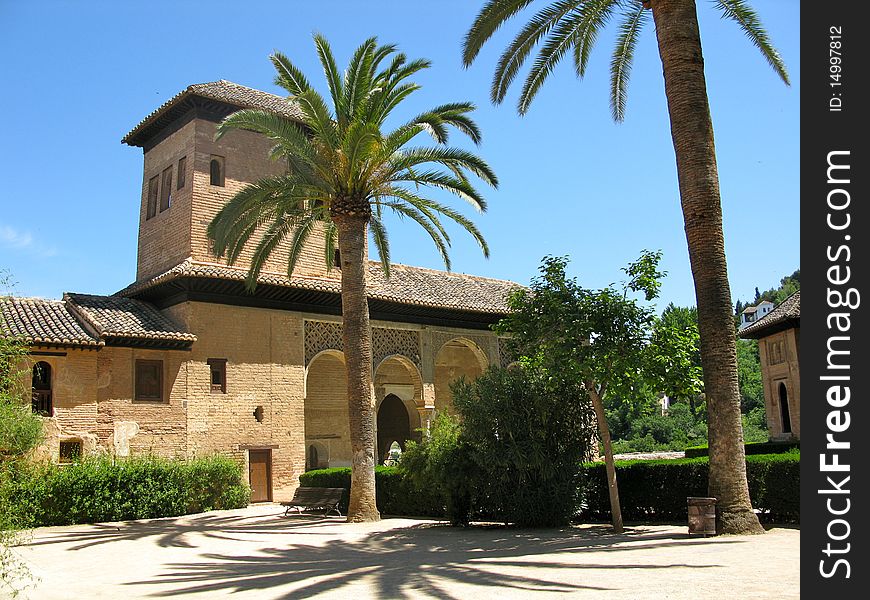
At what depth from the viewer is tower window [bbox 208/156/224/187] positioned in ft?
74.1

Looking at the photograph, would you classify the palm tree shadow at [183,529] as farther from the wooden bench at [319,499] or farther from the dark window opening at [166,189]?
the dark window opening at [166,189]

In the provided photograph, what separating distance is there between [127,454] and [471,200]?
401 inches

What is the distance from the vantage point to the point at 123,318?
1941cm

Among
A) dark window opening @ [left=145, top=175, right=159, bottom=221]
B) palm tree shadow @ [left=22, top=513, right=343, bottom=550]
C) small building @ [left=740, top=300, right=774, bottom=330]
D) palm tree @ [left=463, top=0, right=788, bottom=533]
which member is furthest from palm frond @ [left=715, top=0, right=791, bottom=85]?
small building @ [left=740, top=300, right=774, bottom=330]

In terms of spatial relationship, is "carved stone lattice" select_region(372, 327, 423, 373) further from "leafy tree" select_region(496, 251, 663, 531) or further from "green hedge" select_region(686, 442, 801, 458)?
"leafy tree" select_region(496, 251, 663, 531)

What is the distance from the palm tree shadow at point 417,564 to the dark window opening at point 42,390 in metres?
8.56

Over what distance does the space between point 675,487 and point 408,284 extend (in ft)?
44.1

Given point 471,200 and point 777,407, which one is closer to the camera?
point 471,200

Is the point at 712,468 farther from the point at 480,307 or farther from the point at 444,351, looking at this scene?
the point at 444,351

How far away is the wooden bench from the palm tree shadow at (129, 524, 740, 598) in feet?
12.2

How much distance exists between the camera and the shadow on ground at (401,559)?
8031mm

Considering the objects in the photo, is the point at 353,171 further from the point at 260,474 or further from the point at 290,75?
the point at 260,474
